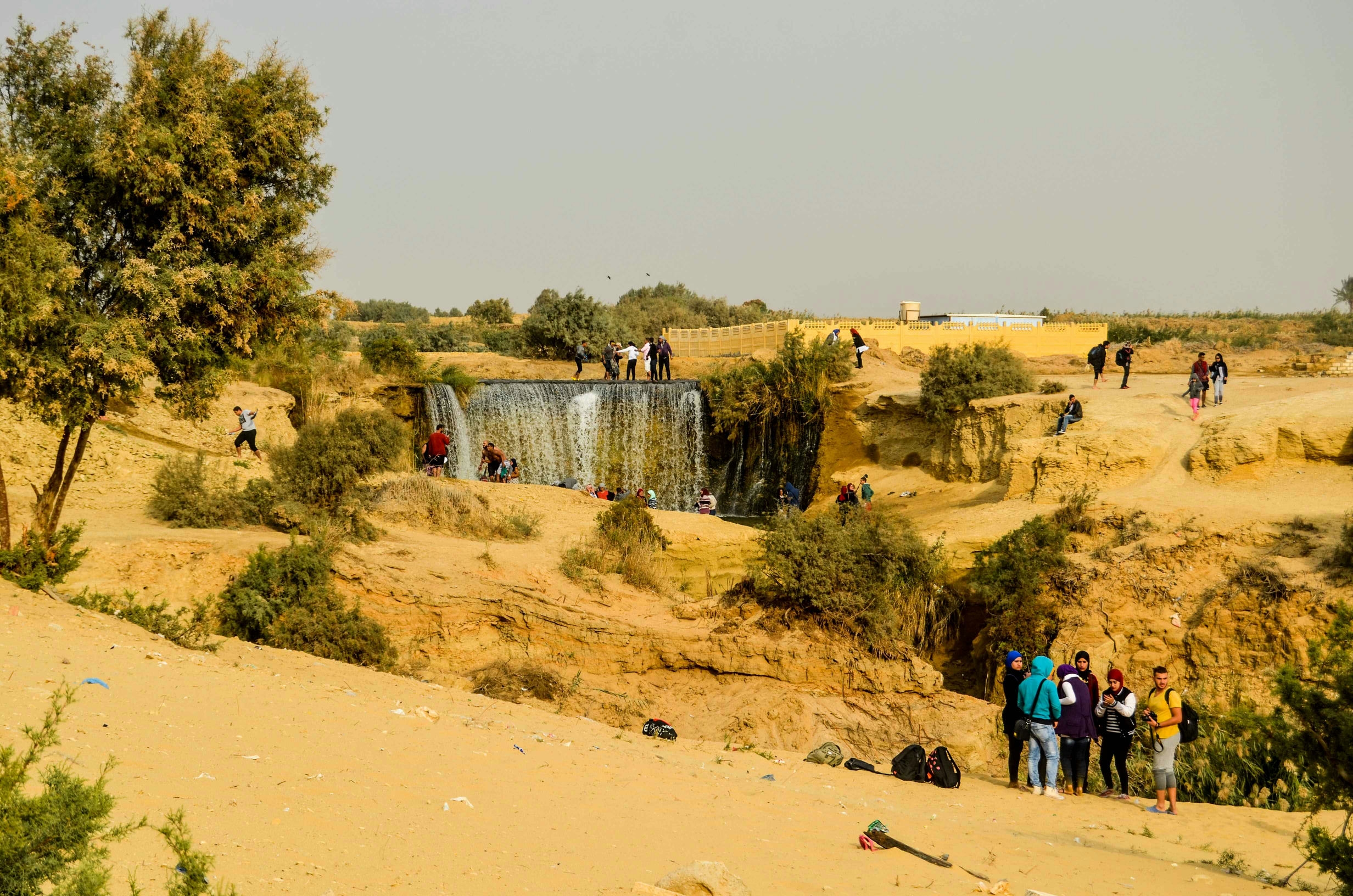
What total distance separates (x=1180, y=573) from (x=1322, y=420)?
4.88 m

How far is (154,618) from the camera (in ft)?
36.3

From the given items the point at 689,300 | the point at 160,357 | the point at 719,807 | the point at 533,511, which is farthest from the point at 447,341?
the point at 719,807

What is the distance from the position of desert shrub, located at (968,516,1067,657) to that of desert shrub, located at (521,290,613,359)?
94.2 feet

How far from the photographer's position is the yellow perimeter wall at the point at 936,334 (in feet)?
117

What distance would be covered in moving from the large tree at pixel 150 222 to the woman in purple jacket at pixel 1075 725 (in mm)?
9541

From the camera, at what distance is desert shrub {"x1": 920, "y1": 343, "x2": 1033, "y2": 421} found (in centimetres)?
2581

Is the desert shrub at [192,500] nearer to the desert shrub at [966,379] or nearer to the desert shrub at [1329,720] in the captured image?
the desert shrub at [1329,720]

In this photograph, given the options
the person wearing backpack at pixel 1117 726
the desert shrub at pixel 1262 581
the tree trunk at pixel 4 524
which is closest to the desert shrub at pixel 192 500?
the tree trunk at pixel 4 524

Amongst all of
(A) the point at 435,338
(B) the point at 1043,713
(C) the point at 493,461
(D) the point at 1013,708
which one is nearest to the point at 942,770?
(D) the point at 1013,708

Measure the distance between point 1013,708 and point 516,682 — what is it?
5.86m

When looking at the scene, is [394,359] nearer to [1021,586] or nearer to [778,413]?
[778,413]

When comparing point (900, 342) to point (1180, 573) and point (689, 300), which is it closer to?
point (1180, 573)

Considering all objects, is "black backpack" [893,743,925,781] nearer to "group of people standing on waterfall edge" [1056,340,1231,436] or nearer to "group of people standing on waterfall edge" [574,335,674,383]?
"group of people standing on waterfall edge" [1056,340,1231,436]

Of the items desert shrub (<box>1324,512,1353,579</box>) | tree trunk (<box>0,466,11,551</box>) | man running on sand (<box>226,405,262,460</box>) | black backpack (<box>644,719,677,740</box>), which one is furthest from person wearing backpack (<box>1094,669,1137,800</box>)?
man running on sand (<box>226,405,262,460</box>)
